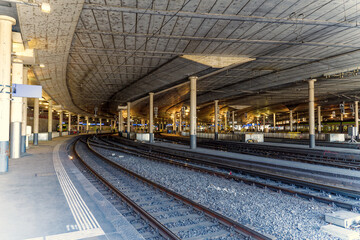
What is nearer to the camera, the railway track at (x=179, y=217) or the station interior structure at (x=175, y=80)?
the railway track at (x=179, y=217)

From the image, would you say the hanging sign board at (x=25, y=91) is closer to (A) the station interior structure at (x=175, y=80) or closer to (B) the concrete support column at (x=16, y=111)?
(A) the station interior structure at (x=175, y=80)

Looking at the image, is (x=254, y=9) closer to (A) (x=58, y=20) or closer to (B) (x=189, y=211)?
(A) (x=58, y=20)

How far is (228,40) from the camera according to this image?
50.6ft

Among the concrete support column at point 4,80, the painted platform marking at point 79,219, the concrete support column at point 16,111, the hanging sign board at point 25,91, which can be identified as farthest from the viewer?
the concrete support column at point 16,111

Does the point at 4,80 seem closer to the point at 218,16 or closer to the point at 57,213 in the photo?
the point at 57,213

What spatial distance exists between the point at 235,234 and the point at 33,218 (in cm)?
431

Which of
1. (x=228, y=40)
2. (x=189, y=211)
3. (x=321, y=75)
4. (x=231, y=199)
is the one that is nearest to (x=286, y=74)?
(x=321, y=75)

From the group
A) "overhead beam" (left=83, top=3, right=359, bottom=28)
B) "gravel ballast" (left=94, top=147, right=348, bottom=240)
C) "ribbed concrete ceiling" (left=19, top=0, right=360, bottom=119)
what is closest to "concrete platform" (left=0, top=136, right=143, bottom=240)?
"gravel ballast" (left=94, top=147, right=348, bottom=240)

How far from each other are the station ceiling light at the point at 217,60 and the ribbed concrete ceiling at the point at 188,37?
70cm

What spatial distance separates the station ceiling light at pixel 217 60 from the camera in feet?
63.2

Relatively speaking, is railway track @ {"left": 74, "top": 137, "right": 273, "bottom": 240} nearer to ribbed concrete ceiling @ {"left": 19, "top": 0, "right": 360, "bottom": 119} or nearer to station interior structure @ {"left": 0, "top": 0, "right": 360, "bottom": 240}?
station interior structure @ {"left": 0, "top": 0, "right": 360, "bottom": 240}

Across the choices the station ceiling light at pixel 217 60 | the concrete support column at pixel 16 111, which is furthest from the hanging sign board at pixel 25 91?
the station ceiling light at pixel 217 60

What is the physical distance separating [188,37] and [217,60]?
554cm

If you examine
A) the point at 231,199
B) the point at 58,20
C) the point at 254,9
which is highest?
the point at 254,9
